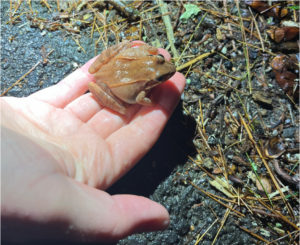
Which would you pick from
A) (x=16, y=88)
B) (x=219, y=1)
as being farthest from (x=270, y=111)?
(x=16, y=88)

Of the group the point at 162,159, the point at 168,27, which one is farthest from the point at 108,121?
the point at 168,27

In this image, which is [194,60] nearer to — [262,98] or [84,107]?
[262,98]

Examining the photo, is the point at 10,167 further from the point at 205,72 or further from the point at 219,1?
the point at 219,1

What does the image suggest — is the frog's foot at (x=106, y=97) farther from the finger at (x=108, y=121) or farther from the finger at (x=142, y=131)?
the finger at (x=142, y=131)

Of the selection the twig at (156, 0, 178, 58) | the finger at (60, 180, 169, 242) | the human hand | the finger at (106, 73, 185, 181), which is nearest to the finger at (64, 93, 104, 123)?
the human hand

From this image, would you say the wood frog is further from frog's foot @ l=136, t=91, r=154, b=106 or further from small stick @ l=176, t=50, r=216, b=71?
small stick @ l=176, t=50, r=216, b=71
